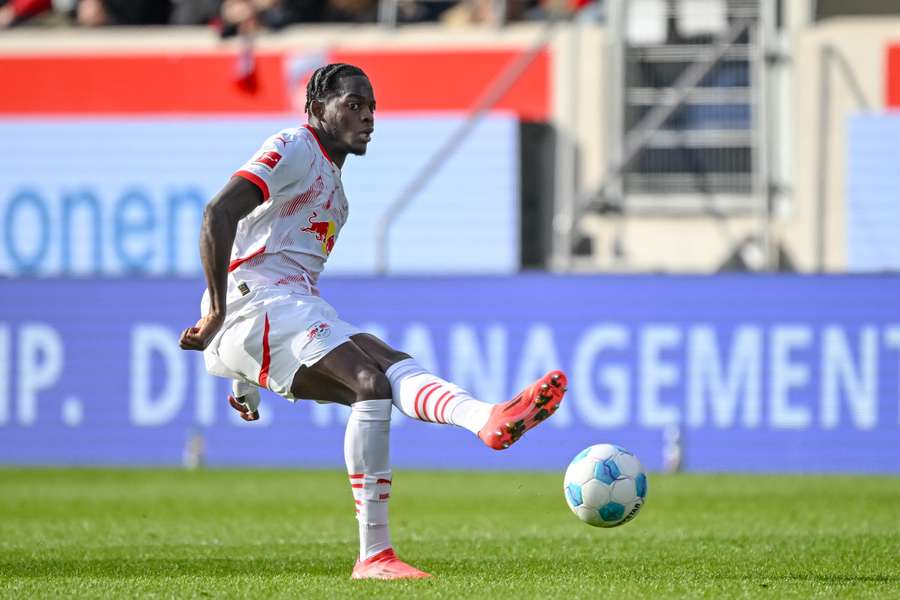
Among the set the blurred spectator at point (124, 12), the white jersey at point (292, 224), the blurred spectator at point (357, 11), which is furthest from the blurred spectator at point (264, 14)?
the white jersey at point (292, 224)

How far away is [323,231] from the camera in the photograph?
7.10m

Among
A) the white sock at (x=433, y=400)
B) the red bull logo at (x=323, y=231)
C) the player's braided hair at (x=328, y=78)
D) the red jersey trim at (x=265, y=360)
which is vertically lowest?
the white sock at (x=433, y=400)

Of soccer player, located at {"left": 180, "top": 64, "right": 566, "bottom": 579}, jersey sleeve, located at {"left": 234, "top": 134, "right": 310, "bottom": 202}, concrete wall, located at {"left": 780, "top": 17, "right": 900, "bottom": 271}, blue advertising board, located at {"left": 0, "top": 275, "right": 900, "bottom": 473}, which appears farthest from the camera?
concrete wall, located at {"left": 780, "top": 17, "right": 900, "bottom": 271}

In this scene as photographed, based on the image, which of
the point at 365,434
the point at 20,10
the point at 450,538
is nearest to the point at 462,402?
the point at 365,434

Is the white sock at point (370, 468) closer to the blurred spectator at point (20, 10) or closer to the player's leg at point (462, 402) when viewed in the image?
the player's leg at point (462, 402)

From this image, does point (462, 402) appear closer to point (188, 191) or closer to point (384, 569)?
point (384, 569)

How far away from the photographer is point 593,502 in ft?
23.4

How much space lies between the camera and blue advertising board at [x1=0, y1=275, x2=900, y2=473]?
1508 cm

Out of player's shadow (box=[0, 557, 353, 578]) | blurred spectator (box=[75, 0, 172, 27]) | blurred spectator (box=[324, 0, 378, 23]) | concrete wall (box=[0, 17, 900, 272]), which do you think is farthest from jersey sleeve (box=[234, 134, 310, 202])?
blurred spectator (box=[75, 0, 172, 27])

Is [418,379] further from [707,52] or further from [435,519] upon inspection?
Answer: [707,52]

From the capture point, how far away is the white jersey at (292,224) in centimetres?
689

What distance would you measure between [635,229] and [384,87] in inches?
138

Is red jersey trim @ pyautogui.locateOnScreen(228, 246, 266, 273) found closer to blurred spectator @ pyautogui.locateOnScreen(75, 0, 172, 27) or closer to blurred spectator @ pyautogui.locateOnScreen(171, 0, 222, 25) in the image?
blurred spectator @ pyautogui.locateOnScreen(171, 0, 222, 25)

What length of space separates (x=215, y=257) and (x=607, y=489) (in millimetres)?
1970
